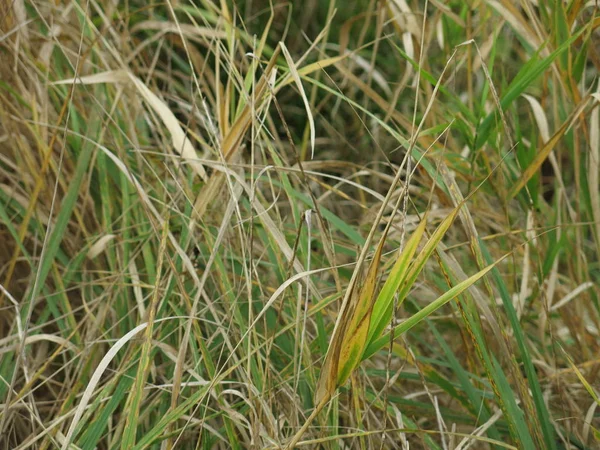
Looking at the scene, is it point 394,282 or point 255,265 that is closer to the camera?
point 394,282

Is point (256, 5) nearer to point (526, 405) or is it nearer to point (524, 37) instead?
point (524, 37)

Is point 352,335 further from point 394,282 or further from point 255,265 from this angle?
point 255,265

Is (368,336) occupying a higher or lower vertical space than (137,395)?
higher

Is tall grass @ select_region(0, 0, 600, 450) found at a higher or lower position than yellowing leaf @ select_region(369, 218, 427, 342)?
lower

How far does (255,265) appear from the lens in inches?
30.4

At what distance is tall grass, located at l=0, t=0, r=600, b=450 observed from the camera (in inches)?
28.1

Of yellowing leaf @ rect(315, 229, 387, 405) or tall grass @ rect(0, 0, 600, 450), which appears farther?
tall grass @ rect(0, 0, 600, 450)

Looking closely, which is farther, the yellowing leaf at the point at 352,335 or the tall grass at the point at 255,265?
the tall grass at the point at 255,265

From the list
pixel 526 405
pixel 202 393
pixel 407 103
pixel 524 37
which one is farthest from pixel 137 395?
pixel 407 103

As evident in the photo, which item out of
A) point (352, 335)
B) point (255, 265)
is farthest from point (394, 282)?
point (255, 265)

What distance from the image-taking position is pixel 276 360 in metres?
0.85

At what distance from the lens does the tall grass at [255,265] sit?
28.1 inches

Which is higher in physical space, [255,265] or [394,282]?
[394,282]

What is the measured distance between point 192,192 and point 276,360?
0.21 meters
